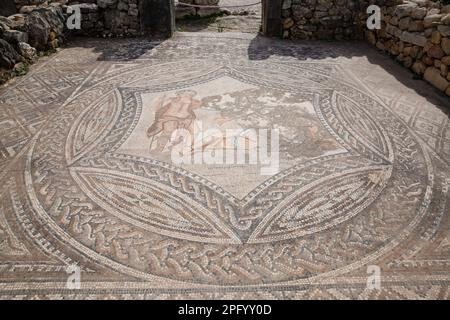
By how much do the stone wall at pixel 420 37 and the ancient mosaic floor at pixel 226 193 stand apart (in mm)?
265

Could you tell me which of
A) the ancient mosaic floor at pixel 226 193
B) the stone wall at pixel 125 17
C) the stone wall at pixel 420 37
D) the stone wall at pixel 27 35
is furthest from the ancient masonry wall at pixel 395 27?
the stone wall at pixel 27 35

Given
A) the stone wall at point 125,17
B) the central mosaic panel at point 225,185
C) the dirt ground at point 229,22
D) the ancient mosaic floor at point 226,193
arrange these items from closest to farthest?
the ancient mosaic floor at point 226,193
the central mosaic panel at point 225,185
the stone wall at point 125,17
the dirt ground at point 229,22

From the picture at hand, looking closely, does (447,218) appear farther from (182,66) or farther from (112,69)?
(112,69)

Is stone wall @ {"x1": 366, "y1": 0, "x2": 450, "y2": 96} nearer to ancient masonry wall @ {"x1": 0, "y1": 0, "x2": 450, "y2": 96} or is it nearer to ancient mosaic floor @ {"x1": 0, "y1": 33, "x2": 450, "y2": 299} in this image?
ancient masonry wall @ {"x1": 0, "y1": 0, "x2": 450, "y2": 96}

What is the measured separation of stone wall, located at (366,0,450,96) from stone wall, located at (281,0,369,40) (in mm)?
529

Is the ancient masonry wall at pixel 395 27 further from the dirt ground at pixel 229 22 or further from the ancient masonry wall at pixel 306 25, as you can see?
the dirt ground at pixel 229 22

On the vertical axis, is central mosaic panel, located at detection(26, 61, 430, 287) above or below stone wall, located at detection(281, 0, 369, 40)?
below

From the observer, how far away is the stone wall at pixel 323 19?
5820 millimetres

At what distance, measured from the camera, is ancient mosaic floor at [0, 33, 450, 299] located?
192cm

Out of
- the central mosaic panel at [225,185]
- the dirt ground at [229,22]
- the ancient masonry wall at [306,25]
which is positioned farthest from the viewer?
the dirt ground at [229,22]

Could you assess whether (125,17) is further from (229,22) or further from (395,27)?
(395,27)

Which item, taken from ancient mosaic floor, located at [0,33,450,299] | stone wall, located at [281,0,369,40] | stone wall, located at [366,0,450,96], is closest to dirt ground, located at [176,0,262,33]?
stone wall, located at [281,0,369,40]

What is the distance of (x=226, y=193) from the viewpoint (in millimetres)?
2520

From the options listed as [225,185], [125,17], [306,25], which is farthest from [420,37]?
[125,17]
